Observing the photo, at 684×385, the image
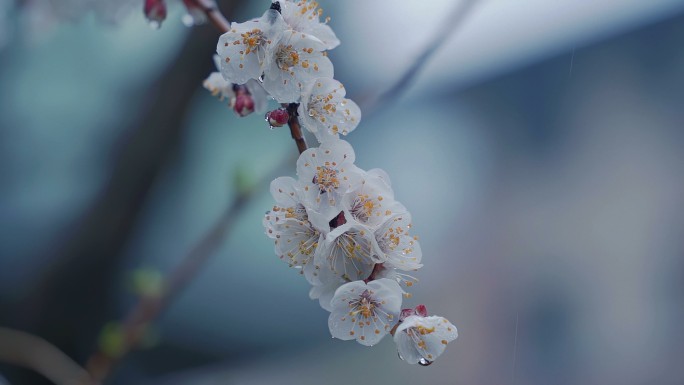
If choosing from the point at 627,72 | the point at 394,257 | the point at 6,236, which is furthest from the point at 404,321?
the point at 627,72

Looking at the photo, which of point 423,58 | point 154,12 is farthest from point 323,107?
point 423,58

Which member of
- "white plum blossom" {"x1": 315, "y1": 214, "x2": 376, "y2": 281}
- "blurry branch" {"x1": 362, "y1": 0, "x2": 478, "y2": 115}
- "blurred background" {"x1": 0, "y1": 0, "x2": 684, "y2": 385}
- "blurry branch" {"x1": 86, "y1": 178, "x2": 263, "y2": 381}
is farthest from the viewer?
"blurred background" {"x1": 0, "y1": 0, "x2": 684, "y2": 385}

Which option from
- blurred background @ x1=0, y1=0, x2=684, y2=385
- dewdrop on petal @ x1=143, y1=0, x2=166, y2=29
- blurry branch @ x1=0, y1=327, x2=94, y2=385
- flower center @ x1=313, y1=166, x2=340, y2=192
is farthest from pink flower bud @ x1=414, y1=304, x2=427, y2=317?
blurred background @ x1=0, y1=0, x2=684, y2=385

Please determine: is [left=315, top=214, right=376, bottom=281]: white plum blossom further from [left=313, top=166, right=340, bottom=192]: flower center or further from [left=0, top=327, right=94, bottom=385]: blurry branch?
[left=0, top=327, right=94, bottom=385]: blurry branch

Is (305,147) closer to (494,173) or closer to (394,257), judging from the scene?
(394,257)

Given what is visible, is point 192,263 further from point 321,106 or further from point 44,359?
point 321,106

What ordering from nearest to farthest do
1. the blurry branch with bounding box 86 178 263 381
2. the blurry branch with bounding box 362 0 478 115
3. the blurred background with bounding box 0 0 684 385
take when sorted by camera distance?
1. the blurry branch with bounding box 362 0 478 115
2. the blurry branch with bounding box 86 178 263 381
3. the blurred background with bounding box 0 0 684 385

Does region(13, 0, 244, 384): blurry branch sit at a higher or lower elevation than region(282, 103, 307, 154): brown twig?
higher

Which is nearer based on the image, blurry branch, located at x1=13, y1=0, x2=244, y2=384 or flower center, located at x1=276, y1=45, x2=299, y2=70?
flower center, located at x1=276, y1=45, x2=299, y2=70
